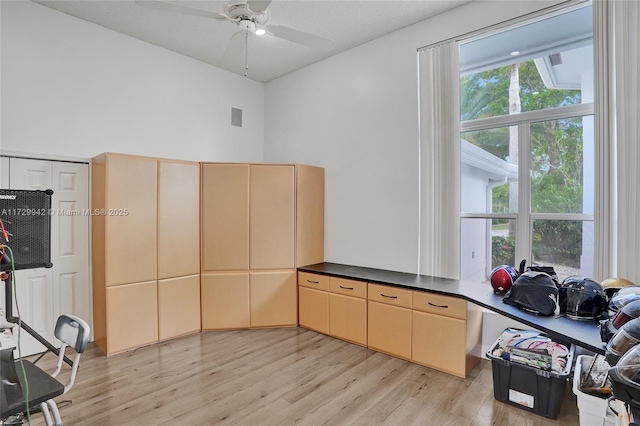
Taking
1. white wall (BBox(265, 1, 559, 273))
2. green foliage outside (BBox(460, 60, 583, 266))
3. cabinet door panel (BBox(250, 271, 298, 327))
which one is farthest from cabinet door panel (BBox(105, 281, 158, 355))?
green foliage outside (BBox(460, 60, 583, 266))

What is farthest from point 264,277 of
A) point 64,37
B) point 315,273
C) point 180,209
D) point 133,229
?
point 64,37

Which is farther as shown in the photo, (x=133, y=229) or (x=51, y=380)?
(x=133, y=229)

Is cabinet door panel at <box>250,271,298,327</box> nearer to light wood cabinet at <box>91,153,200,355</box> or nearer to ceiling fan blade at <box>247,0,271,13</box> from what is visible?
light wood cabinet at <box>91,153,200,355</box>

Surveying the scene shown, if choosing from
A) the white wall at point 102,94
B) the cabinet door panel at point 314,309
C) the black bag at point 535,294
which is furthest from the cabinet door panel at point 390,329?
the white wall at point 102,94

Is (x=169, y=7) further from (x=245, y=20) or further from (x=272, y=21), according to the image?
(x=272, y=21)

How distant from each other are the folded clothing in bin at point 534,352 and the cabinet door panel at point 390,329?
2.62 feet

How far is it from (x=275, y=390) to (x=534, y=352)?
2042mm

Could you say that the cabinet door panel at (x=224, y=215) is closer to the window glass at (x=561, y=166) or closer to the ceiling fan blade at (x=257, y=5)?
the ceiling fan blade at (x=257, y=5)

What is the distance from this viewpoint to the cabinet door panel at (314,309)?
13.0 feet

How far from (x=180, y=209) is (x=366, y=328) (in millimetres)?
2477

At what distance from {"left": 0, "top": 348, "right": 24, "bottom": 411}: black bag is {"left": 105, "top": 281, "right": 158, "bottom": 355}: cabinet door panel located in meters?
1.83

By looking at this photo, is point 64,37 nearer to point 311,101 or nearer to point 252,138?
point 252,138

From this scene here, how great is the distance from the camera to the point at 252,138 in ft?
17.4

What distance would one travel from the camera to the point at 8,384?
1521 mm
